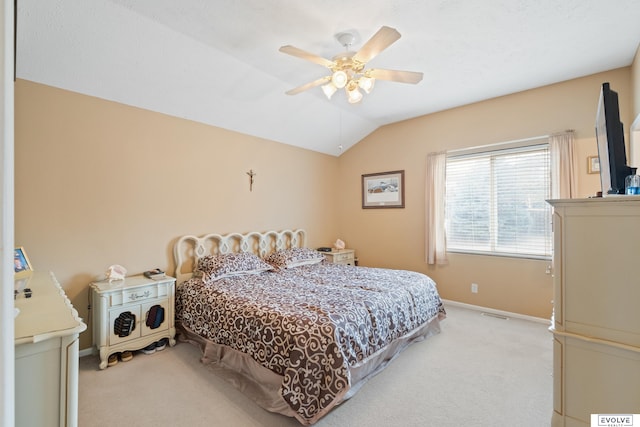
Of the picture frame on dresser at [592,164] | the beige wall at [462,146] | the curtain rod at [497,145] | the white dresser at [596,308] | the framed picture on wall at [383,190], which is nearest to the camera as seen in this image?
the white dresser at [596,308]

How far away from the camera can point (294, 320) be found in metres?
2.03

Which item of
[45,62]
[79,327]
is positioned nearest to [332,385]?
[79,327]

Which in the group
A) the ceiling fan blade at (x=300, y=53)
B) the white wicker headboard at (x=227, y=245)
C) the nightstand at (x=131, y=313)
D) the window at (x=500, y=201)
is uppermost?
the ceiling fan blade at (x=300, y=53)

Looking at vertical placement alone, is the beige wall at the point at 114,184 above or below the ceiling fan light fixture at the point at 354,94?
below

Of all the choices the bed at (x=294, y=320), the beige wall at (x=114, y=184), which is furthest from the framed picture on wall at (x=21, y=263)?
the bed at (x=294, y=320)

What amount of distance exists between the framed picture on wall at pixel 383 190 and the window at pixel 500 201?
0.73m

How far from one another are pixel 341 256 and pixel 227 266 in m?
2.13

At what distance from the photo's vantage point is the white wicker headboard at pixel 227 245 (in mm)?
3338

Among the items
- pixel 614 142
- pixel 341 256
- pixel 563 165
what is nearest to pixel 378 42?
pixel 614 142

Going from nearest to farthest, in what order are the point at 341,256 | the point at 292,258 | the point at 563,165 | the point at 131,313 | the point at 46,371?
1. the point at 46,371
2. the point at 131,313
3. the point at 563,165
4. the point at 292,258
5. the point at 341,256

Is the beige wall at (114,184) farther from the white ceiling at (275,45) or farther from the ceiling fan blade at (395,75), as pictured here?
the ceiling fan blade at (395,75)

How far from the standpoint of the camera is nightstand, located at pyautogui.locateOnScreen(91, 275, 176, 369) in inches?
98.2

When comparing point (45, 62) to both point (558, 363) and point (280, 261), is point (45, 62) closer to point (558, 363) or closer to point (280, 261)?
point (280, 261)

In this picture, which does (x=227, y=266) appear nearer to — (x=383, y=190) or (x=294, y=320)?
(x=294, y=320)
